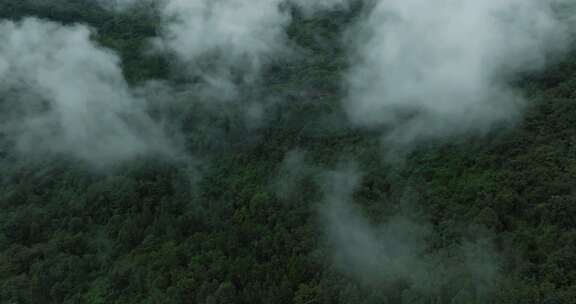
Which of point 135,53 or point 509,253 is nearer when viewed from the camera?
point 509,253

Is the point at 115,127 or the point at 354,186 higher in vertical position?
the point at 115,127

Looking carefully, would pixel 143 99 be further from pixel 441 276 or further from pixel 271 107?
pixel 441 276

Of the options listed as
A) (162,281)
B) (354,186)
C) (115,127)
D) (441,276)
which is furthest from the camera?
(115,127)

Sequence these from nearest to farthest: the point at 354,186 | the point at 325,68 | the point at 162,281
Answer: the point at 162,281 → the point at 354,186 → the point at 325,68

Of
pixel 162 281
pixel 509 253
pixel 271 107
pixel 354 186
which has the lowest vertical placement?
pixel 162 281

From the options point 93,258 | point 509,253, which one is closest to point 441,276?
point 509,253

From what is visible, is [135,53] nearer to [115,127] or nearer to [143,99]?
[143,99]
